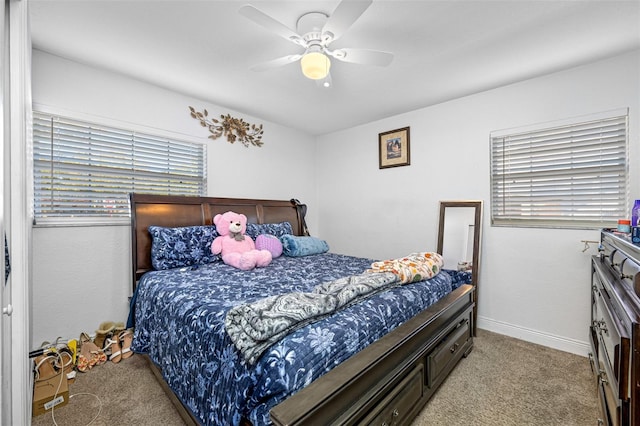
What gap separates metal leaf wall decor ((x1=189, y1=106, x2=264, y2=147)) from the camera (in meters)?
3.30

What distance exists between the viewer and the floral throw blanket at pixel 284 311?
3.70 feet

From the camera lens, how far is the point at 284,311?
1.23 meters

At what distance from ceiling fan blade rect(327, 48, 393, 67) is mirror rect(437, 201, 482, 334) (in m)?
1.89

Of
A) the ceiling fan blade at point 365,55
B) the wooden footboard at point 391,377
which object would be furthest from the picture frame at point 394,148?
the wooden footboard at point 391,377

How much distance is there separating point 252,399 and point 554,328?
286 cm

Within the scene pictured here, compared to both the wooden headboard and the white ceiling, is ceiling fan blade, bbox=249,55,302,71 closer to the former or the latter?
the white ceiling

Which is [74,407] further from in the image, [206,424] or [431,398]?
[431,398]

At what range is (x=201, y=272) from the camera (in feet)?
7.59

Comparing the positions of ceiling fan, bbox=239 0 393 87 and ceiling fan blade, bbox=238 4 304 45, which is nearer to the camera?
ceiling fan blade, bbox=238 4 304 45

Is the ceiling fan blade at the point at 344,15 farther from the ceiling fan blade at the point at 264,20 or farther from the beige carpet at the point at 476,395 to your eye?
the beige carpet at the point at 476,395

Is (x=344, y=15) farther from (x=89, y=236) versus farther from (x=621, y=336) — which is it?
(x=89, y=236)

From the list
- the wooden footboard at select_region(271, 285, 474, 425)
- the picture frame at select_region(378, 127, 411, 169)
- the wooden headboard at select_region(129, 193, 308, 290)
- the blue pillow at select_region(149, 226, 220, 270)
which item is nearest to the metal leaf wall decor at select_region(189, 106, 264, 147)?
the wooden headboard at select_region(129, 193, 308, 290)

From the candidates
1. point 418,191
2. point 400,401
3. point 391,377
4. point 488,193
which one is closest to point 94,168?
point 391,377

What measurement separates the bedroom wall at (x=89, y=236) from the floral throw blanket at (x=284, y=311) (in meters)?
2.02
